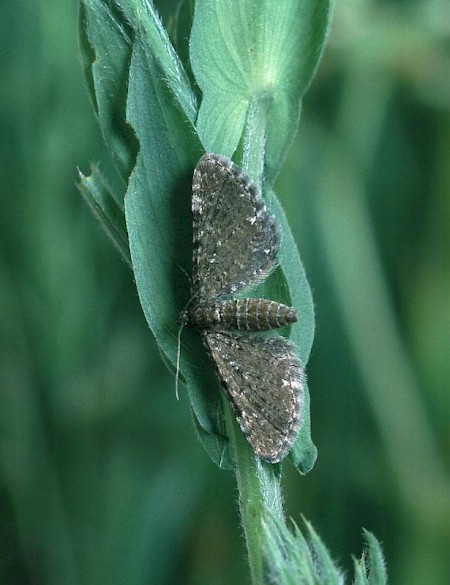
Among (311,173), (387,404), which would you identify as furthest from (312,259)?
(387,404)

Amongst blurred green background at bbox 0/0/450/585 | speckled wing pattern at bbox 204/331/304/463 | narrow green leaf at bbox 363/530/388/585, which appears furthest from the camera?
blurred green background at bbox 0/0/450/585

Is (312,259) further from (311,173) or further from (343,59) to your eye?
(343,59)

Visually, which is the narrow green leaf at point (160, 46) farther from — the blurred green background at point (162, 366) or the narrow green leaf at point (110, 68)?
the blurred green background at point (162, 366)

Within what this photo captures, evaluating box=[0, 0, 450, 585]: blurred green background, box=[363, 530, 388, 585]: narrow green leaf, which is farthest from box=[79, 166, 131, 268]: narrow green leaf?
box=[0, 0, 450, 585]: blurred green background

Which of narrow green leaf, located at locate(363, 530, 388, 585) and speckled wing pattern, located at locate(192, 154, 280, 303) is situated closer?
narrow green leaf, located at locate(363, 530, 388, 585)

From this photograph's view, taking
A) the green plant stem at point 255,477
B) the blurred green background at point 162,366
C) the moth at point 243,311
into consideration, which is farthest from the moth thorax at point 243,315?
the blurred green background at point 162,366

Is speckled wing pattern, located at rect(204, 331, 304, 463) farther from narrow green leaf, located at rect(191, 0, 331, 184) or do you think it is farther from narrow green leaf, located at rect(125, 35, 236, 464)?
narrow green leaf, located at rect(191, 0, 331, 184)

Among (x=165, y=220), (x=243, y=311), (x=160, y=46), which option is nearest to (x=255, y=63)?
(x=160, y=46)

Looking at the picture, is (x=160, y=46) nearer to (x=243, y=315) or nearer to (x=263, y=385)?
(x=243, y=315)
